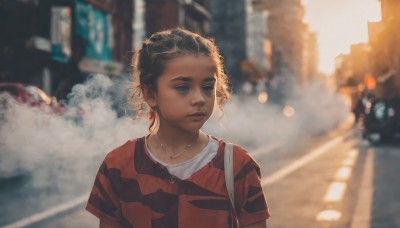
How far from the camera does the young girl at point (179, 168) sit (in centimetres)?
217

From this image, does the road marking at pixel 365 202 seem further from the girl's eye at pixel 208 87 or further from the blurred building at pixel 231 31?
the blurred building at pixel 231 31

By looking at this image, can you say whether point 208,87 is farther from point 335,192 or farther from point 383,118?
point 383,118

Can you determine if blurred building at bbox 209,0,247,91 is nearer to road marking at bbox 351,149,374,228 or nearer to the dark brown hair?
road marking at bbox 351,149,374,228

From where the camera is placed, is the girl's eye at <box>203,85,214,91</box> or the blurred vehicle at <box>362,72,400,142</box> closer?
the girl's eye at <box>203,85,214,91</box>

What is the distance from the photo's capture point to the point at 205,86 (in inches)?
88.1

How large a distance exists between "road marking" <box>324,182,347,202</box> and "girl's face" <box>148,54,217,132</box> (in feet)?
19.4

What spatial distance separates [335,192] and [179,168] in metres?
6.60

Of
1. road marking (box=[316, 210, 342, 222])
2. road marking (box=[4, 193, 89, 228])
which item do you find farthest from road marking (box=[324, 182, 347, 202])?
road marking (box=[4, 193, 89, 228])

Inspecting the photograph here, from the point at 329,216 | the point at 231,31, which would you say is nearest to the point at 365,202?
the point at 329,216

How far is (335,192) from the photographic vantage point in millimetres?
8445

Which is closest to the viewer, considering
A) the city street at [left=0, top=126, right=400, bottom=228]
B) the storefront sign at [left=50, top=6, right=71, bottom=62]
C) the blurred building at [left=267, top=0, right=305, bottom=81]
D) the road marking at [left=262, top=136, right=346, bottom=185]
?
the city street at [left=0, top=126, right=400, bottom=228]

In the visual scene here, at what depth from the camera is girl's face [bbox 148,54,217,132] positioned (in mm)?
2205

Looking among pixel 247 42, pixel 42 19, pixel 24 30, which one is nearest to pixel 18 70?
pixel 24 30

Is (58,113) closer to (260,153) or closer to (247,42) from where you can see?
(260,153)
